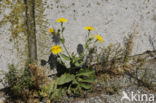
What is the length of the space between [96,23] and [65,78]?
0.90m

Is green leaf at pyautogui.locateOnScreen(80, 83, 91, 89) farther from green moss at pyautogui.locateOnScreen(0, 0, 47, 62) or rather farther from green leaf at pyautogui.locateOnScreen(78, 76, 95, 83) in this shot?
green moss at pyautogui.locateOnScreen(0, 0, 47, 62)

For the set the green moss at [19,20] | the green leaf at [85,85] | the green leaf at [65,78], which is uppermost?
the green moss at [19,20]

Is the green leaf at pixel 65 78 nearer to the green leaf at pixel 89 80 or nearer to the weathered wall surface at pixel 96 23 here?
the green leaf at pixel 89 80

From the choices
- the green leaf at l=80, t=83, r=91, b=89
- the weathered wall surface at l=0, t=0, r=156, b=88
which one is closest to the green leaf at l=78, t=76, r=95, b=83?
the green leaf at l=80, t=83, r=91, b=89

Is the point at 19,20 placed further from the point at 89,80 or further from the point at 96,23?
the point at 89,80

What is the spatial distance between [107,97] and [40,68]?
0.96 metres

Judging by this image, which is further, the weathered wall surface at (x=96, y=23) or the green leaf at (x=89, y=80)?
the green leaf at (x=89, y=80)

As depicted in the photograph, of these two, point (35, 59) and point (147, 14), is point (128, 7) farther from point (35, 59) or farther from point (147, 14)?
point (35, 59)

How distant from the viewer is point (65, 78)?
242 centimetres

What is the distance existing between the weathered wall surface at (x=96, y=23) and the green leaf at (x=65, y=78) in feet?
1.16

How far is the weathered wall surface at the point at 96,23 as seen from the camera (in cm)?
223

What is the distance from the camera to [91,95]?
7.85ft

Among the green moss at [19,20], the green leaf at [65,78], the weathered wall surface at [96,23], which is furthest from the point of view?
the green leaf at [65,78]

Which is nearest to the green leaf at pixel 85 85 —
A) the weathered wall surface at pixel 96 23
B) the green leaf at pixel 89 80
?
the green leaf at pixel 89 80
